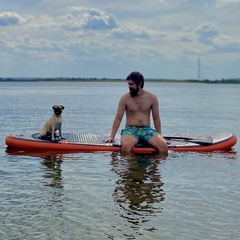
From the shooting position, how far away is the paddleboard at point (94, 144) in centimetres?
1299

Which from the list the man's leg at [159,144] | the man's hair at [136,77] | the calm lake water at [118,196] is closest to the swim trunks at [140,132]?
the man's leg at [159,144]

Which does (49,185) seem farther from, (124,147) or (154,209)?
(124,147)

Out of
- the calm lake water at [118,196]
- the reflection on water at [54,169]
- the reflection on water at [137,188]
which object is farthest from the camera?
the reflection on water at [54,169]

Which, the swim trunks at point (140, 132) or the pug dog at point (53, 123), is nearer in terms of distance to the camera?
the swim trunks at point (140, 132)

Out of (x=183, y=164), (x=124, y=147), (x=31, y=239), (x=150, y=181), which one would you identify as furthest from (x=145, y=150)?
(x=31, y=239)

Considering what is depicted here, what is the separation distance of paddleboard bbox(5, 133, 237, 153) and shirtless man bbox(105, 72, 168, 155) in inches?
7.8

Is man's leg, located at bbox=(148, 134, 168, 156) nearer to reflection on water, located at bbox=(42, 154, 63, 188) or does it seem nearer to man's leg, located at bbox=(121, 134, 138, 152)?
man's leg, located at bbox=(121, 134, 138, 152)

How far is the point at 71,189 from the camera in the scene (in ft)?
29.0

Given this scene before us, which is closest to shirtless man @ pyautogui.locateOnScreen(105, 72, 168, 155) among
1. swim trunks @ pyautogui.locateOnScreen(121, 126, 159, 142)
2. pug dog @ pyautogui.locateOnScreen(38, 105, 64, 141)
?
swim trunks @ pyautogui.locateOnScreen(121, 126, 159, 142)

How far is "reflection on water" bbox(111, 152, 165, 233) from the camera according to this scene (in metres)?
7.38

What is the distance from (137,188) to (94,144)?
4321 mm

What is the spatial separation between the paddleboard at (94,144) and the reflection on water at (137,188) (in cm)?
58

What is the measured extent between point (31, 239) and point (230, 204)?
3.33 metres

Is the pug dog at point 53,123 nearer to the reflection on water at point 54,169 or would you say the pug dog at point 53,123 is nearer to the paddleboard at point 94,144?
the paddleboard at point 94,144
